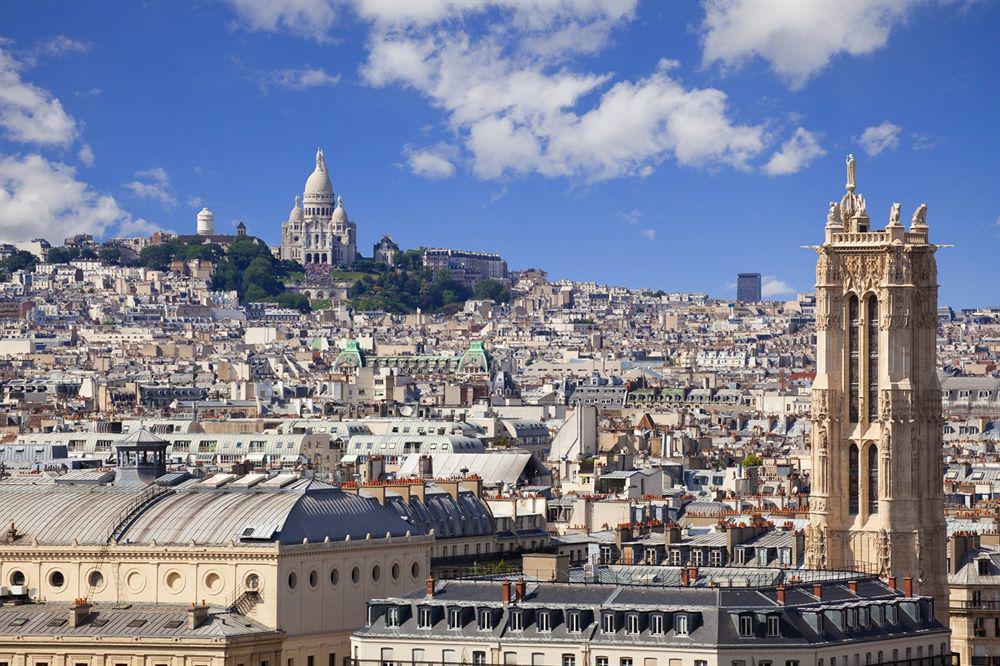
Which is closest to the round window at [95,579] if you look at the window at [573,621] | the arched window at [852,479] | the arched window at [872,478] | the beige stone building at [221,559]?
the beige stone building at [221,559]

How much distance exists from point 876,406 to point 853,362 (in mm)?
964

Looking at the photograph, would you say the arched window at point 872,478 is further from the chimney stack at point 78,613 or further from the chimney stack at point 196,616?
the chimney stack at point 78,613

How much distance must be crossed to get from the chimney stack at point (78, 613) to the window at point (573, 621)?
30.5 feet

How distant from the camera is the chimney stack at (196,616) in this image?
50.5 meters

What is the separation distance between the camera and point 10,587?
5434cm

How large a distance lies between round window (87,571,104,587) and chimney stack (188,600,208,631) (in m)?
3.01

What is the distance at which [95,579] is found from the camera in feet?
176

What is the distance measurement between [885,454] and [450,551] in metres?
12.5

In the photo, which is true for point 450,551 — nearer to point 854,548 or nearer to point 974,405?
point 854,548

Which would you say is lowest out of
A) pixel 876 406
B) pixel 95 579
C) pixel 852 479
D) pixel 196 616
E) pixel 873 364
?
pixel 196 616

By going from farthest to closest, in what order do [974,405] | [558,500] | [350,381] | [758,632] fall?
[350,381]
[974,405]
[558,500]
[758,632]

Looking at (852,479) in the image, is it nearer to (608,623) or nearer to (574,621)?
(574,621)

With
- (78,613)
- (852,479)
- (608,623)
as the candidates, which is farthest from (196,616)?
(852,479)

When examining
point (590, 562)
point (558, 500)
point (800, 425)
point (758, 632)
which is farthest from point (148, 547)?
point (800, 425)
